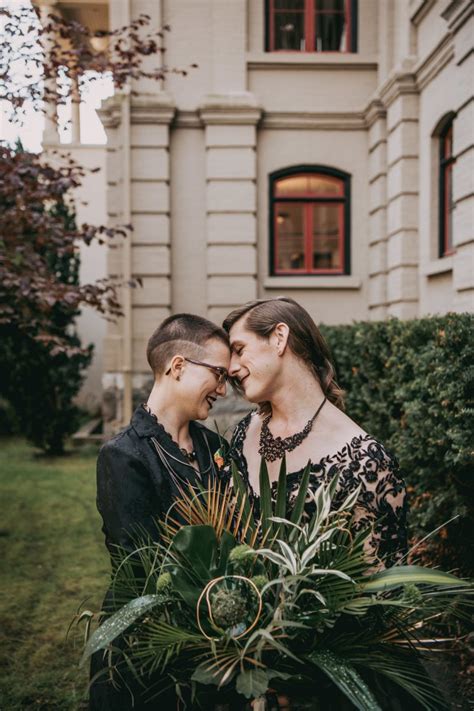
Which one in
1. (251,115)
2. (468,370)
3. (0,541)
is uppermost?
(251,115)

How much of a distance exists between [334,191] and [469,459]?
8.62 meters

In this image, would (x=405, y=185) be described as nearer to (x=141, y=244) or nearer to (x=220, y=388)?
(x=141, y=244)

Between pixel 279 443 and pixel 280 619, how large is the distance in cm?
96

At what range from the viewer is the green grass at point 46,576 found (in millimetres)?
4332

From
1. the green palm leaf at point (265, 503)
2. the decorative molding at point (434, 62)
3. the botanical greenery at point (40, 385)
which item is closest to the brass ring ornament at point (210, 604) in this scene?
the green palm leaf at point (265, 503)

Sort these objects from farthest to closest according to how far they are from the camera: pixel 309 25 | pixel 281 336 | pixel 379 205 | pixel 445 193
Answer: pixel 309 25, pixel 379 205, pixel 445 193, pixel 281 336

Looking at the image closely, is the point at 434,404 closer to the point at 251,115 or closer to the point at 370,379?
the point at 370,379

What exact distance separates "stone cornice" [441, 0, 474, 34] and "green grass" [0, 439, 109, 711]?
682cm

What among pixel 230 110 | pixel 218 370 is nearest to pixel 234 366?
pixel 218 370

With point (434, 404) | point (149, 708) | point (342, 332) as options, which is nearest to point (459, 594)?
point (149, 708)

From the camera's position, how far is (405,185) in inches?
398

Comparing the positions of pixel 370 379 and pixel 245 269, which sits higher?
pixel 245 269

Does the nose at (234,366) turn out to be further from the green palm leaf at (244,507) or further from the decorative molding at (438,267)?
the decorative molding at (438,267)

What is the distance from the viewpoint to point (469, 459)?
392 cm
